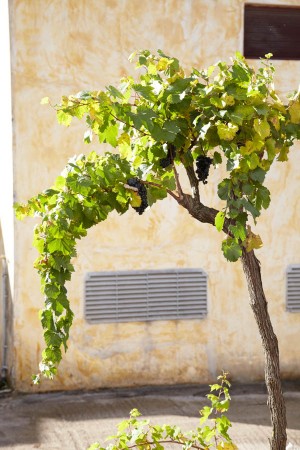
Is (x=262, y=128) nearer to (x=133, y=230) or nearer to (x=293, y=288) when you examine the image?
(x=133, y=230)

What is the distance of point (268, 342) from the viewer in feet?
15.9

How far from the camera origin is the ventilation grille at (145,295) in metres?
10.3

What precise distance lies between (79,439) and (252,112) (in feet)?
17.0

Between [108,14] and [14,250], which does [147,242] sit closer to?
[14,250]

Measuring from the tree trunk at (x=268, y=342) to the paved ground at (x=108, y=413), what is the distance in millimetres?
3612

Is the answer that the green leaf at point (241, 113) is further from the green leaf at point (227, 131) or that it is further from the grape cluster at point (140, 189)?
the grape cluster at point (140, 189)

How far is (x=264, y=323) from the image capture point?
15.9 feet

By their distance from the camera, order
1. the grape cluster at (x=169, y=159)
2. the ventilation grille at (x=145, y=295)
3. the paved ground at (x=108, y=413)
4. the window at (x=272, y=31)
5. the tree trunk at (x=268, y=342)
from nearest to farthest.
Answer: the grape cluster at (x=169, y=159), the tree trunk at (x=268, y=342), the paved ground at (x=108, y=413), the ventilation grille at (x=145, y=295), the window at (x=272, y=31)

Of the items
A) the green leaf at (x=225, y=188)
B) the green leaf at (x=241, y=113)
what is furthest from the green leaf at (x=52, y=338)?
the green leaf at (x=241, y=113)

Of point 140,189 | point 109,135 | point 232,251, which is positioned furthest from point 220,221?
point 109,135

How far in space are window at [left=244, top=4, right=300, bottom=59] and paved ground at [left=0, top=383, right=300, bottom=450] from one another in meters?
3.83

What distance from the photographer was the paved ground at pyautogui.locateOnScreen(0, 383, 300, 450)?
344 inches

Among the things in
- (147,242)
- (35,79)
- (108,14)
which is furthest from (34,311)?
(108,14)

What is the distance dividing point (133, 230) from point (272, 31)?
2751mm
